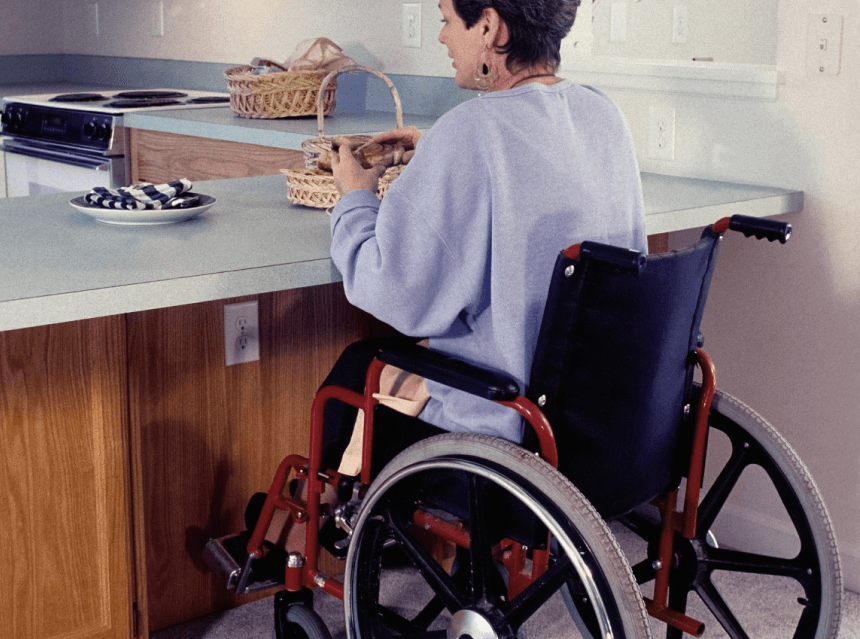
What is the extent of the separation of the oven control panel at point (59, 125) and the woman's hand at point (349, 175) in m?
1.82

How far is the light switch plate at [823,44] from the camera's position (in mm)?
1986

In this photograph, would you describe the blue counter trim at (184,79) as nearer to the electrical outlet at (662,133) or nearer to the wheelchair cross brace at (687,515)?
the electrical outlet at (662,133)

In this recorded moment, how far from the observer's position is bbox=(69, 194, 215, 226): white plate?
160 cm

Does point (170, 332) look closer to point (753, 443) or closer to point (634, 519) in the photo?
point (634, 519)

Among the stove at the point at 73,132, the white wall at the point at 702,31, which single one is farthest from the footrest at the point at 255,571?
the white wall at the point at 702,31

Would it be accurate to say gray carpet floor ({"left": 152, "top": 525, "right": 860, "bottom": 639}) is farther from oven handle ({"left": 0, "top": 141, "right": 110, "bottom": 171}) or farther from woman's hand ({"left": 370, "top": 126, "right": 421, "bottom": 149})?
oven handle ({"left": 0, "top": 141, "right": 110, "bottom": 171})

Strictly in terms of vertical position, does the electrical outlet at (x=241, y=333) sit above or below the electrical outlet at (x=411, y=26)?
below

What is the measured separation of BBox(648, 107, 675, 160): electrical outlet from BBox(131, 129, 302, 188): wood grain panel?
2.84ft

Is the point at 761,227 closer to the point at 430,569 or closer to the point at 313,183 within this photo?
the point at 430,569

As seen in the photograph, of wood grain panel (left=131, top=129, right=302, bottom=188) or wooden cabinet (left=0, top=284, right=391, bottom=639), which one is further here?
wood grain panel (left=131, top=129, right=302, bottom=188)

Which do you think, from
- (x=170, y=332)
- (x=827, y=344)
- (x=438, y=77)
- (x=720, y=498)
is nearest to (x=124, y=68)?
(x=438, y=77)

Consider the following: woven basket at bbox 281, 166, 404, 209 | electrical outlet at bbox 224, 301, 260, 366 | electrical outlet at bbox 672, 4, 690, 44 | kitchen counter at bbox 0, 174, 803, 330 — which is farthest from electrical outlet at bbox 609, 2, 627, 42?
electrical outlet at bbox 224, 301, 260, 366

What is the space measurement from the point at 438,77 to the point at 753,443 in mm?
1842

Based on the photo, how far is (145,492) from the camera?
180cm
